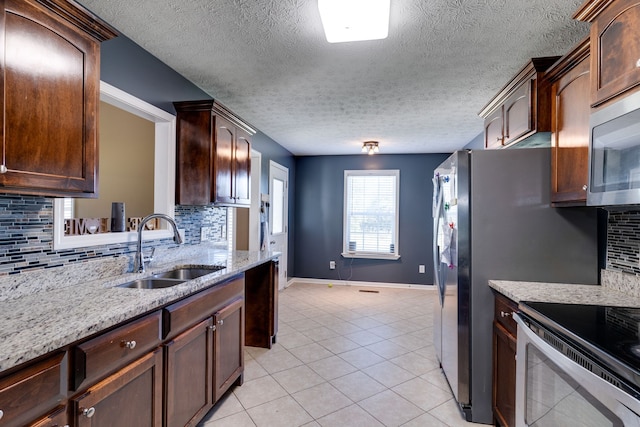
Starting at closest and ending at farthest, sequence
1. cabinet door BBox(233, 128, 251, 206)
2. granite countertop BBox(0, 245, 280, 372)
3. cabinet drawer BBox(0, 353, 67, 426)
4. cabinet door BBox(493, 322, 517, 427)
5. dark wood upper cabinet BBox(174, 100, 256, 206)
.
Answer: cabinet drawer BBox(0, 353, 67, 426), granite countertop BBox(0, 245, 280, 372), cabinet door BBox(493, 322, 517, 427), dark wood upper cabinet BBox(174, 100, 256, 206), cabinet door BBox(233, 128, 251, 206)

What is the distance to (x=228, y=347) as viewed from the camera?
2109 mm

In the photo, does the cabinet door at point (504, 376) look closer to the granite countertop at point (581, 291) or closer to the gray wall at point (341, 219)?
the granite countertop at point (581, 291)

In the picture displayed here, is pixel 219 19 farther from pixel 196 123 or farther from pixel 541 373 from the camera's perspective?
pixel 541 373

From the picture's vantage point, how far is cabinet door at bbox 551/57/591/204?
163cm

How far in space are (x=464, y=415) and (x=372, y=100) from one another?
8.60 feet

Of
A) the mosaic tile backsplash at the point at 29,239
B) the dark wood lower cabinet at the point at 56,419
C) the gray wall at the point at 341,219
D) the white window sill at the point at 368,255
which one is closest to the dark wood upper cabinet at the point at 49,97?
the mosaic tile backsplash at the point at 29,239

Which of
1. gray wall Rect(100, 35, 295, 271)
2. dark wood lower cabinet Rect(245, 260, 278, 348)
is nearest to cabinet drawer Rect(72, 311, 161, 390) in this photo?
gray wall Rect(100, 35, 295, 271)

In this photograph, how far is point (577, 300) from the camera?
5.32ft

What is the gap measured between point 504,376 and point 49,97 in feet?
8.41

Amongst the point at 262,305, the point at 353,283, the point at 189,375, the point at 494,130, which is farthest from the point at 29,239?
the point at 353,283

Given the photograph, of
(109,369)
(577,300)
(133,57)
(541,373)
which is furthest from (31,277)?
(577,300)

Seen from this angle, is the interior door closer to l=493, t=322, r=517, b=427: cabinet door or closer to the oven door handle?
l=493, t=322, r=517, b=427: cabinet door

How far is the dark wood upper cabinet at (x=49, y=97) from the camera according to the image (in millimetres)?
1154

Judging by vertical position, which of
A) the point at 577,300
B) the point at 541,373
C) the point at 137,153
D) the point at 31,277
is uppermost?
the point at 137,153
